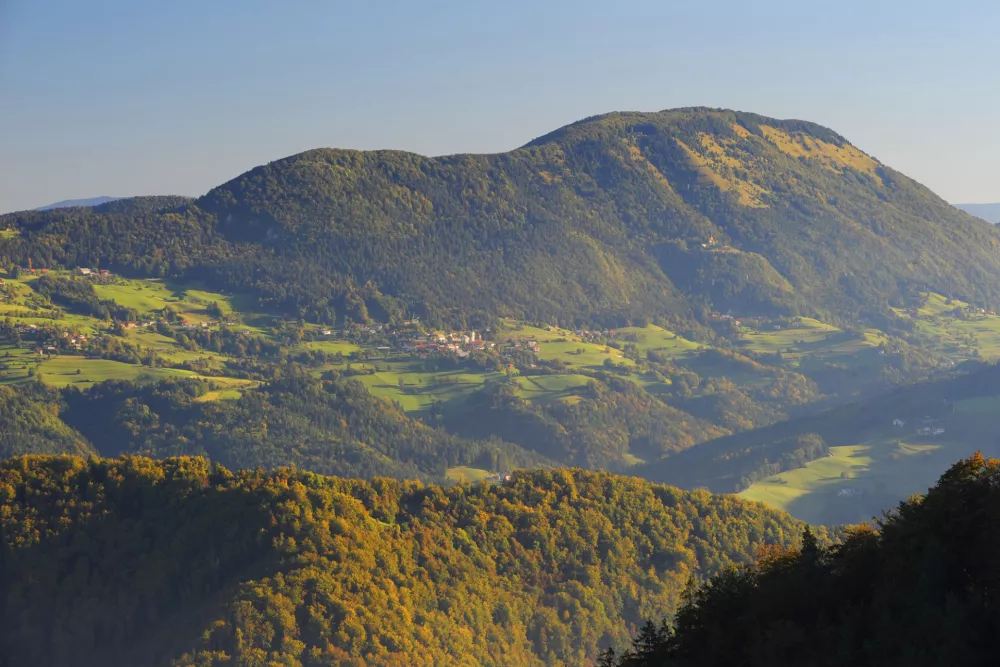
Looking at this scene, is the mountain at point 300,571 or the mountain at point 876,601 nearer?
the mountain at point 876,601

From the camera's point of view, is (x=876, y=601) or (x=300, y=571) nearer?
(x=876, y=601)

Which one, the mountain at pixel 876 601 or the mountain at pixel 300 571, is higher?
the mountain at pixel 876 601

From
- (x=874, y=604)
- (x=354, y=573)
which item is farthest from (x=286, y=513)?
(x=874, y=604)

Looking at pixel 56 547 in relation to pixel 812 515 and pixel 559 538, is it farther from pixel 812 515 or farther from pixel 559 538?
pixel 812 515

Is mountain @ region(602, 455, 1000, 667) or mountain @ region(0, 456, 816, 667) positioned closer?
mountain @ region(602, 455, 1000, 667)
